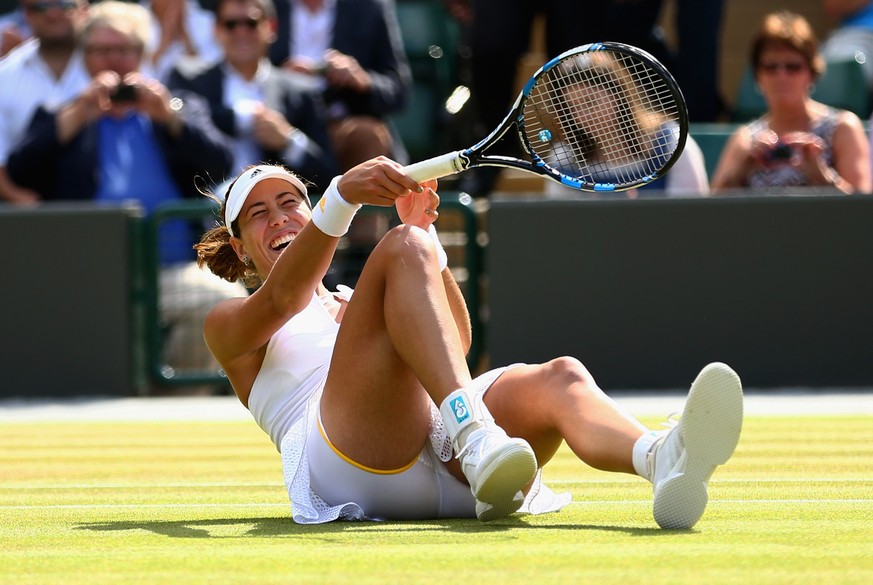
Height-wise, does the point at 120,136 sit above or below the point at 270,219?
below

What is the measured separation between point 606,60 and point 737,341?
386 centimetres

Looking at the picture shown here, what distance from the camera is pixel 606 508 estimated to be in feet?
14.0

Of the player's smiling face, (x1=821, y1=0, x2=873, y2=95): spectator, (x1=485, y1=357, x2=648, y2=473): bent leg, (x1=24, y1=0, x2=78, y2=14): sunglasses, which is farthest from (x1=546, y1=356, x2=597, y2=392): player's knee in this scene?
(x1=821, y1=0, x2=873, y2=95): spectator

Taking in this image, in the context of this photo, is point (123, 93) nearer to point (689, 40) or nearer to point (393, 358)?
point (689, 40)

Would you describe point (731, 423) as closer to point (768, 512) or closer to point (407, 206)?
point (768, 512)

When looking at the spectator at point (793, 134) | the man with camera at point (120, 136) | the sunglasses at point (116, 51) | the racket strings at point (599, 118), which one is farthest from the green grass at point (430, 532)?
the sunglasses at point (116, 51)

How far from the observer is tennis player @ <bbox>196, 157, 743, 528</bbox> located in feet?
11.7

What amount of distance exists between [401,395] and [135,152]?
17.4 feet

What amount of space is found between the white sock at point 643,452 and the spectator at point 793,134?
16.1 ft

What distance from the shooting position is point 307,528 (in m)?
3.93

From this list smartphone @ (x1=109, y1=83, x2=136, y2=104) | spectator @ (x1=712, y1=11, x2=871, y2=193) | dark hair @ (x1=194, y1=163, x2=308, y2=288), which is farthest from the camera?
smartphone @ (x1=109, y1=83, x2=136, y2=104)

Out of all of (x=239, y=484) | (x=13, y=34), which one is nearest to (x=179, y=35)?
(x=13, y=34)

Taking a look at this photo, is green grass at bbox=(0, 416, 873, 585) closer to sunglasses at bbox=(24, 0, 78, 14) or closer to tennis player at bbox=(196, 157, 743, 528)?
tennis player at bbox=(196, 157, 743, 528)

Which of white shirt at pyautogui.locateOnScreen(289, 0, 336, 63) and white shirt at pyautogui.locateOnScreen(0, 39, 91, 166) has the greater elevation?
white shirt at pyautogui.locateOnScreen(289, 0, 336, 63)
